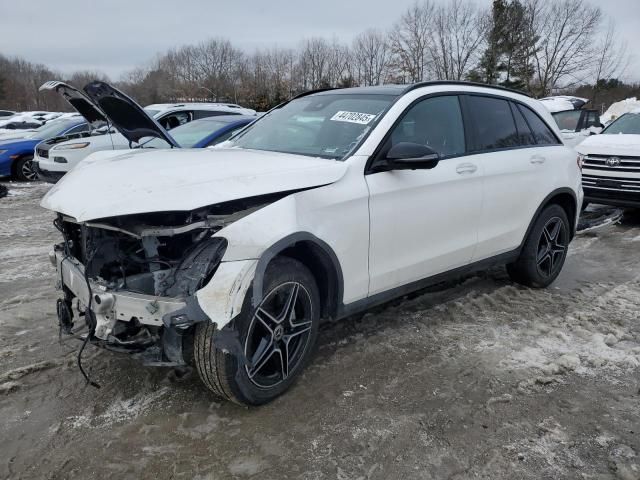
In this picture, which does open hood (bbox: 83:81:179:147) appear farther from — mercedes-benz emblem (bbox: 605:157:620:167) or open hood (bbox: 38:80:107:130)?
mercedes-benz emblem (bbox: 605:157:620:167)

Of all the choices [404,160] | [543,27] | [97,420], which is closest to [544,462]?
[404,160]

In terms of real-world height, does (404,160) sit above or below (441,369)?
above

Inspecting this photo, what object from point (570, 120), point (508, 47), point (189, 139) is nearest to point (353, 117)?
point (189, 139)

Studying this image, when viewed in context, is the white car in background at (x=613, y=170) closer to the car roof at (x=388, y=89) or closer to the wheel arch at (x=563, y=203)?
the wheel arch at (x=563, y=203)

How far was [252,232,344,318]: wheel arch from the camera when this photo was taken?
2.63 meters

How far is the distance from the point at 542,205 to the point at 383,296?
2116 mm

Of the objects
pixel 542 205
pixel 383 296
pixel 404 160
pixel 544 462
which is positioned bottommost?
pixel 544 462

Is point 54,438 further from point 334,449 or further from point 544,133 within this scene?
point 544,133

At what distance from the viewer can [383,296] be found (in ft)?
11.5

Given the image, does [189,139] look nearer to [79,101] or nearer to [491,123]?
[79,101]

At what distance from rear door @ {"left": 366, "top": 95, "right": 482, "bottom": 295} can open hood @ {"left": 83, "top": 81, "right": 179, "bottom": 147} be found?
1896 mm

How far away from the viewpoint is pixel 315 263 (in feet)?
10.1

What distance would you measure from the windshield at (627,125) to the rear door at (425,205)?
6.69 meters

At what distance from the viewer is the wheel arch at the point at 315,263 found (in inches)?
104
